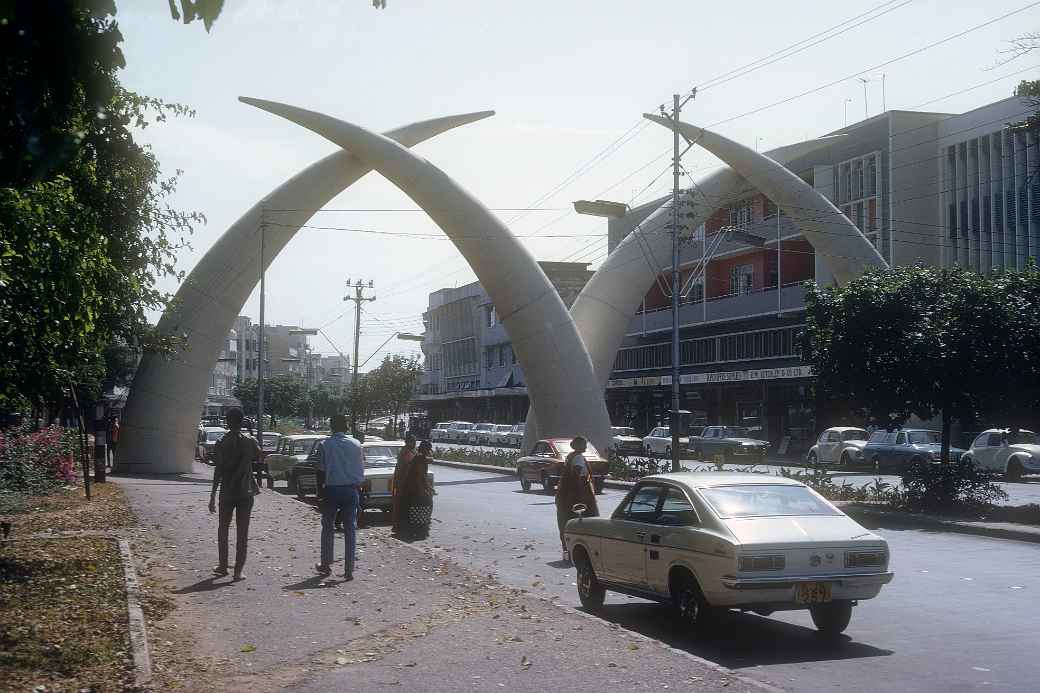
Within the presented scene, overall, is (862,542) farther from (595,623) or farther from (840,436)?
(840,436)

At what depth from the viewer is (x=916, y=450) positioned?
36469 mm

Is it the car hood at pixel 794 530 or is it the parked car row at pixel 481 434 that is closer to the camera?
the car hood at pixel 794 530

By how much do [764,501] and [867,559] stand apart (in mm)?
1012

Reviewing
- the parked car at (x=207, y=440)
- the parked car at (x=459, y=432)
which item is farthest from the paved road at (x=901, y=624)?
the parked car at (x=459, y=432)

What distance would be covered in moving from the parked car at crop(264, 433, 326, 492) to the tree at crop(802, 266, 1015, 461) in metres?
12.6

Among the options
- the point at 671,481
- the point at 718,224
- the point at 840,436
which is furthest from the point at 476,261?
the point at 671,481

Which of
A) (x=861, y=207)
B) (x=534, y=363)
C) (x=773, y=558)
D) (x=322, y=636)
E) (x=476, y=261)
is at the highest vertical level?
(x=861, y=207)

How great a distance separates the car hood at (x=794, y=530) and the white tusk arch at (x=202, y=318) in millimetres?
34874

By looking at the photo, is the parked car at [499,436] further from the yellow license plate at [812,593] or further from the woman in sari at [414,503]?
the yellow license plate at [812,593]

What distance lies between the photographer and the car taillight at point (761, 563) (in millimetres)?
8727

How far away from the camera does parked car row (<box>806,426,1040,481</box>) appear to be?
3297 cm

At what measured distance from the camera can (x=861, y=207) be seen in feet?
175

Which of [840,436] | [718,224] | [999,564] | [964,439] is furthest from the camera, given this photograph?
[718,224]

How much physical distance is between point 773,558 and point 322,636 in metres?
3.67
